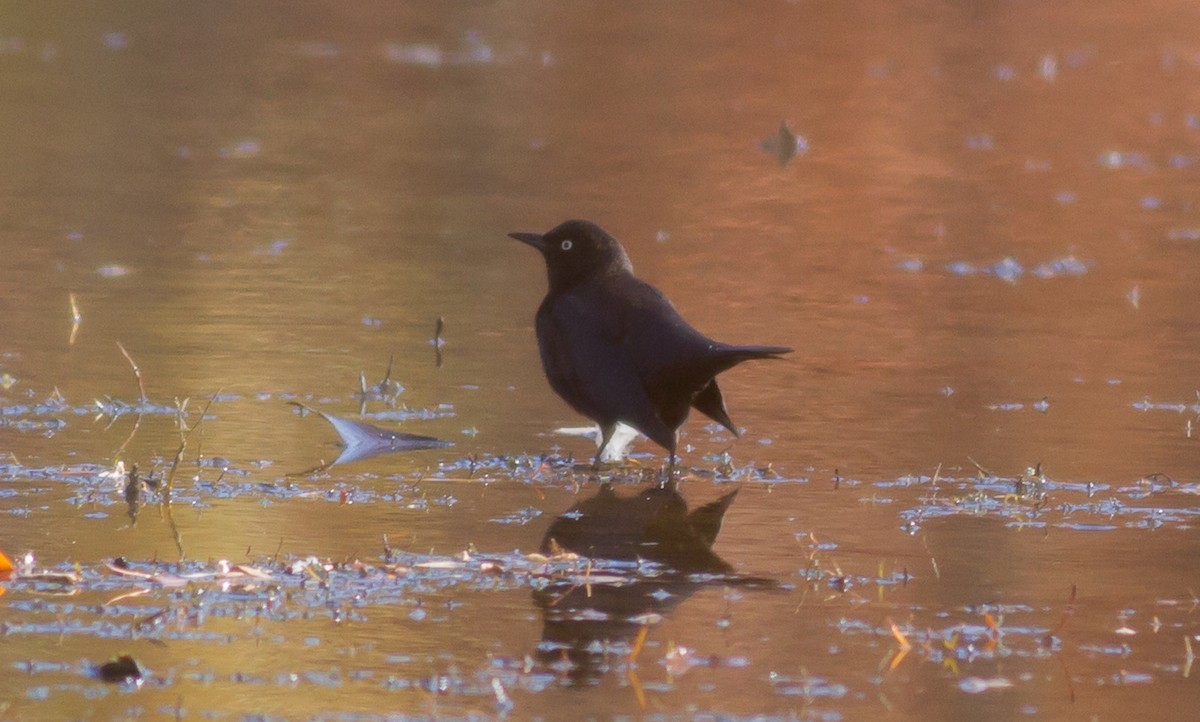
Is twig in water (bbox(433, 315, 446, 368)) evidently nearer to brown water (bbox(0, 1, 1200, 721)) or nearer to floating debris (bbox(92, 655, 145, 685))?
brown water (bbox(0, 1, 1200, 721))

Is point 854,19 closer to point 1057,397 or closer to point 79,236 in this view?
point 79,236

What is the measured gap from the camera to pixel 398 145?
13.1 meters

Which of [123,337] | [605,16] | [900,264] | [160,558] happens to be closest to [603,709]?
[160,558]

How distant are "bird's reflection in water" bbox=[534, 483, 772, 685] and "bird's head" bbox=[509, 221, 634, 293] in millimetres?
1023

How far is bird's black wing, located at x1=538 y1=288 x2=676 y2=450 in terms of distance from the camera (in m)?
5.63

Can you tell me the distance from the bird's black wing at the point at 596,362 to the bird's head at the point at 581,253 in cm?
17

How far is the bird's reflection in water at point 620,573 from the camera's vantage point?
4.00m

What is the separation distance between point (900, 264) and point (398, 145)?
465 cm

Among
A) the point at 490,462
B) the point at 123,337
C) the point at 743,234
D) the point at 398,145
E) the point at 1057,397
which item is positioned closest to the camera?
the point at 490,462

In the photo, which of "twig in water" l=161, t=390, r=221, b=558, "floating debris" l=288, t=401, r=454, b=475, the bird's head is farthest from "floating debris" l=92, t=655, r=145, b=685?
the bird's head

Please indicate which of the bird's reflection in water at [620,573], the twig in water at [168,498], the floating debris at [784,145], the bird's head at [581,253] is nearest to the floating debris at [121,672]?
the bird's reflection in water at [620,573]

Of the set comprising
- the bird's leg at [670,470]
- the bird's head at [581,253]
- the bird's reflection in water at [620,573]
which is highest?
the bird's head at [581,253]

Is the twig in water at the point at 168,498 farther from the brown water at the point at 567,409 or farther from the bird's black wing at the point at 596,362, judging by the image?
the bird's black wing at the point at 596,362

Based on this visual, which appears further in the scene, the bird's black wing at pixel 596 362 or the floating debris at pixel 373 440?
the floating debris at pixel 373 440
